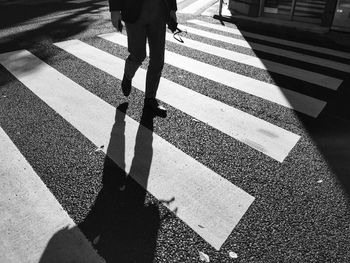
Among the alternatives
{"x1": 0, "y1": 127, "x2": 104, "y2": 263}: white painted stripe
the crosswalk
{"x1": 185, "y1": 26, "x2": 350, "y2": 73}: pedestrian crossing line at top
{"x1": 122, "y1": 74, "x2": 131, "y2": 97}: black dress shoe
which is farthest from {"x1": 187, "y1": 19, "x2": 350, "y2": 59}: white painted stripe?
{"x1": 0, "y1": 127, "x2": 104, "y2": 263}: white painted stripe

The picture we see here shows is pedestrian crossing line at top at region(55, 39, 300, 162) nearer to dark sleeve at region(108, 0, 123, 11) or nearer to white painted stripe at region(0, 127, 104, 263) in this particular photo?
dark sleeve at region(108, 0, 123, 11)

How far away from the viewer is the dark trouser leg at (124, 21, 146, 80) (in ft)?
11.0

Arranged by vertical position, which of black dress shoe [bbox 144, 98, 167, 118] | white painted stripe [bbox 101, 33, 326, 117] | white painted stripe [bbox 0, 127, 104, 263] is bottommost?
white painted stripe [bbox 101, 33, 326, 117]

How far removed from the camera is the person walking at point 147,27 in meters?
3.23

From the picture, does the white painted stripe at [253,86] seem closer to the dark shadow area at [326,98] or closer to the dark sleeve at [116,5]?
the dark shadow area at [326,98]

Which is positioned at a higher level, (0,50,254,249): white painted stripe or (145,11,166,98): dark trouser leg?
(145,11,166,98): dark trouser leg

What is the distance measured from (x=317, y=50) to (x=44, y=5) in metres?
7.53

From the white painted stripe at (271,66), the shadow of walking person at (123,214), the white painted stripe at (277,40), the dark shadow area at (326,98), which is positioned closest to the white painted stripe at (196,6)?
the white painted stripe at (277,40)

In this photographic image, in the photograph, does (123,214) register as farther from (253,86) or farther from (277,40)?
(277,40)

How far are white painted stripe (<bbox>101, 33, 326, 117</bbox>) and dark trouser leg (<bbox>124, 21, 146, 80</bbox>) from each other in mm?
1459

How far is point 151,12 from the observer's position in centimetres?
325

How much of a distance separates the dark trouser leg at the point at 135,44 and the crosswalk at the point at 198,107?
52 centimetres

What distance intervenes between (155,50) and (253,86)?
1.70 meters

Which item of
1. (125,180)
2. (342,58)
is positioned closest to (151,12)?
(125,180)
